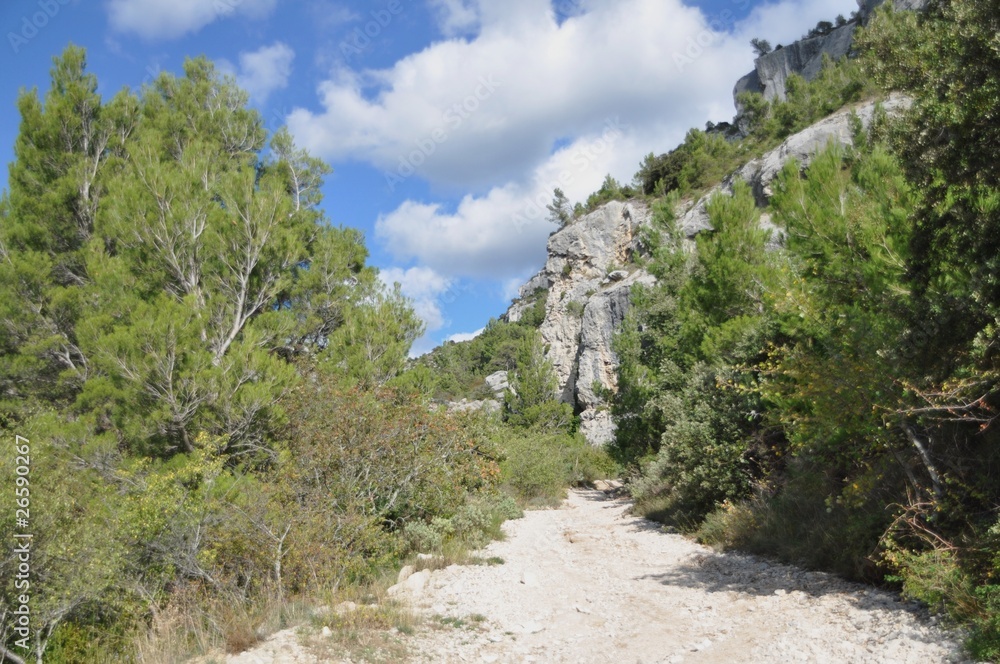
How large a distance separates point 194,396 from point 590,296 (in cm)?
3358

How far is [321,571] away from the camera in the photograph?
282 inches

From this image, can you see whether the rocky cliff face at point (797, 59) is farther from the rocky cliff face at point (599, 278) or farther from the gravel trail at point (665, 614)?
the gravel trail at point (665, 614)

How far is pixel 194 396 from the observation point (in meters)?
9.62

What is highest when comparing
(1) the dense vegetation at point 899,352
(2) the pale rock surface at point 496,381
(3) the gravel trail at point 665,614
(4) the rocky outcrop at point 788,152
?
(4) the rocky outcrop at point 788,152

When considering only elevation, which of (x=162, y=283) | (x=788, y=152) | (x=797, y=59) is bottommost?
(x=162, y=283)

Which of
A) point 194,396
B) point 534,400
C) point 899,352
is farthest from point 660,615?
point 534,400

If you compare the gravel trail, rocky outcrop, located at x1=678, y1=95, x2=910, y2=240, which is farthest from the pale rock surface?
the gravel trail

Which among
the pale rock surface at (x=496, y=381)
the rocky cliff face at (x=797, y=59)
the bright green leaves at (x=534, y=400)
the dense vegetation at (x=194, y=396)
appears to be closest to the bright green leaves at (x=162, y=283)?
the dense vegetation at (x=194, y=396)

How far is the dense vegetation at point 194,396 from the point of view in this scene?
6520 mm

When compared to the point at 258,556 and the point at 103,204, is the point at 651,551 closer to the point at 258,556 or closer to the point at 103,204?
the point at 258,556

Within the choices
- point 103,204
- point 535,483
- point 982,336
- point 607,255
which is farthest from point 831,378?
point 607,255

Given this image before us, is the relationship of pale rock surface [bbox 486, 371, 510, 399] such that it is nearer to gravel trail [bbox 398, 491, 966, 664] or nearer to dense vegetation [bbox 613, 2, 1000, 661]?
dense vegetation [bbox 613, 2, 1000, 661]

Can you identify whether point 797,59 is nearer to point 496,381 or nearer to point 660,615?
point 496,381

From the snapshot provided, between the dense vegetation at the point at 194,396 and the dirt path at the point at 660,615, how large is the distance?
146 centimetres
